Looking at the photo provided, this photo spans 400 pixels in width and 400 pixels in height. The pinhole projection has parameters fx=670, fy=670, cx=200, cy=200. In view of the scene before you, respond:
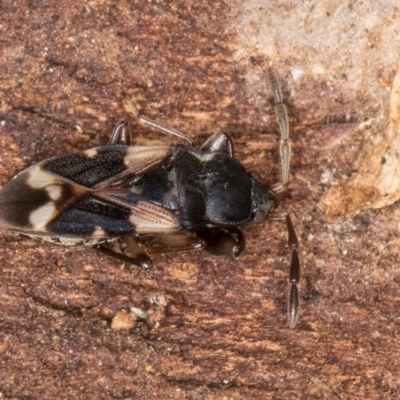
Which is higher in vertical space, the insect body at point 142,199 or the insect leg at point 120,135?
the insect leg at point 120,135

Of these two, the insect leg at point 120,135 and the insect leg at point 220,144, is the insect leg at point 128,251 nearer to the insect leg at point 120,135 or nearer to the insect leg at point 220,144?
the insect leg at point 120,135

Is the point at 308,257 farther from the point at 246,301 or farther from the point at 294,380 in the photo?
the point at 294,380

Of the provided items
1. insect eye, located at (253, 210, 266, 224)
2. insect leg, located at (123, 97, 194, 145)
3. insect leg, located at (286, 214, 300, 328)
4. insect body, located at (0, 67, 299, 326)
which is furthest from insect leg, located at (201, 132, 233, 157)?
insect leg, located at (286, 214, 300, 328)

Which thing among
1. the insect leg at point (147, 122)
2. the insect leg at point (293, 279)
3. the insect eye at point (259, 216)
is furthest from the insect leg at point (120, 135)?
the insect leg at point (293, 279)

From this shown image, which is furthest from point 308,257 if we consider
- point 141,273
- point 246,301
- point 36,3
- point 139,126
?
point 36,3

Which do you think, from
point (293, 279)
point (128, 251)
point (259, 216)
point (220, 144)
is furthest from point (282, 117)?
point (128, 251)

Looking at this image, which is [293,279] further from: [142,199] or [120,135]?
[120,135]

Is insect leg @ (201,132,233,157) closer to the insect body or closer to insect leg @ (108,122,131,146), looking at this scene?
the insect body
